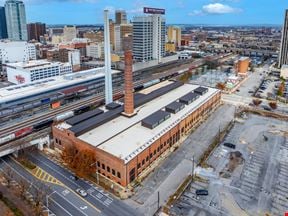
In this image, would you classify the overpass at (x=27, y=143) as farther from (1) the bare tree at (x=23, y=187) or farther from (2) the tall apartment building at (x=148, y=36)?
(2) the tall apartment building at (x=148, y=36)

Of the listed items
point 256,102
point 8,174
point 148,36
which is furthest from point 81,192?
point 148,36

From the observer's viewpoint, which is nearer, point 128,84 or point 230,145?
point 128,84

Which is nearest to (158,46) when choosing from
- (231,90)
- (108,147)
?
(231,90)

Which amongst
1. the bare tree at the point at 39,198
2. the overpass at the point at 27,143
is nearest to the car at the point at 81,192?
the bare tree at the point at 39,198

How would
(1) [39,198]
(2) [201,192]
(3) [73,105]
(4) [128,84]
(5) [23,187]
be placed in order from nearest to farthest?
(1) [39,198]
(5) [23,187]
(2) [201,192]
(4) [128,84]
(3) [73,105]

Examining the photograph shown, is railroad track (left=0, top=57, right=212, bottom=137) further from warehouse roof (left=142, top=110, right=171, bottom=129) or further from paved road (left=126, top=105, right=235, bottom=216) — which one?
paved road (left=126, top=105, right=235, bottom=216)

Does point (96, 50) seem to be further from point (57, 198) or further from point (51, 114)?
point (57, 198)
